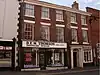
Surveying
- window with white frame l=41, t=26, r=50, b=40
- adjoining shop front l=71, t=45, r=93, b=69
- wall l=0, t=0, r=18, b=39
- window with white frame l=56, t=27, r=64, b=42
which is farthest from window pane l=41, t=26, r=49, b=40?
adjoining shop front l=71, t=45, r=93, b=69

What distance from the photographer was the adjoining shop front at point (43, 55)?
18828 mm

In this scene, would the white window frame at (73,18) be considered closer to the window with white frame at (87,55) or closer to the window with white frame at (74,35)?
the window with white frame at (74,35)

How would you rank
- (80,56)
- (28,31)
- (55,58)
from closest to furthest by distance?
1. (28,31)
2. (55,58)
3. (80,56)

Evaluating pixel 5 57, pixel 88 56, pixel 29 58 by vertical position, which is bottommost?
pixel 88 56

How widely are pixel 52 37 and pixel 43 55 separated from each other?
2.51m

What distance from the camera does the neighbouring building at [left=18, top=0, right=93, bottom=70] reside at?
1923cm

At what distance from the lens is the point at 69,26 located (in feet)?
75.0

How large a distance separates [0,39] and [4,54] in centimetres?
165

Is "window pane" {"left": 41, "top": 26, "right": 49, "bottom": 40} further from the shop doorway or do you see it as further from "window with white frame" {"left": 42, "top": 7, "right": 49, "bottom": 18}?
the shop doorway

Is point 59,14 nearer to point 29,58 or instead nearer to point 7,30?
point 29,58

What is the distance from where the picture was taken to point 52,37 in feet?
69.5

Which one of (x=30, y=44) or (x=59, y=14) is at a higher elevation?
(x=59, y=14)

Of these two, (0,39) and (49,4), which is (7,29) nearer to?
(0,39)

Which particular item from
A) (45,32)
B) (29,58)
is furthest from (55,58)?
(29,58)
